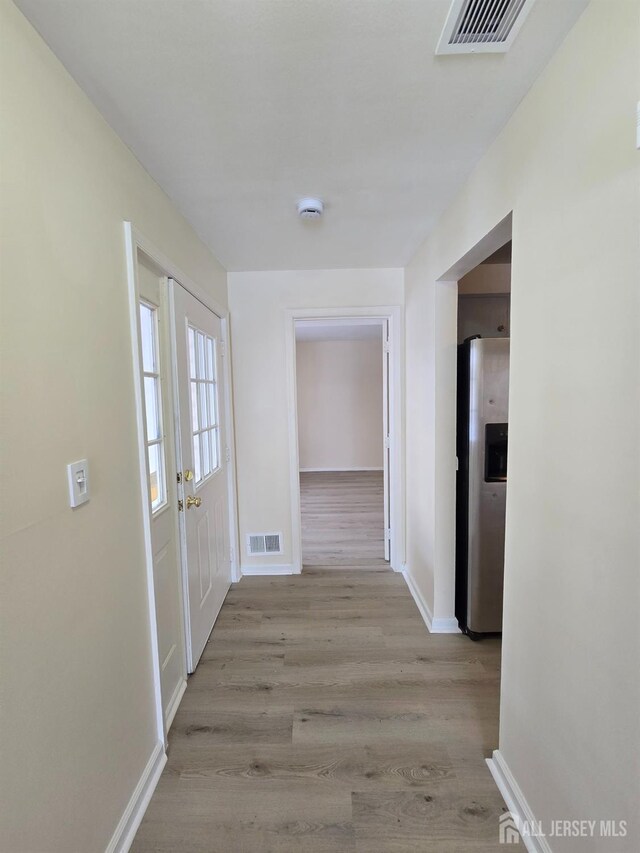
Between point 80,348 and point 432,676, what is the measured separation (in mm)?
2143

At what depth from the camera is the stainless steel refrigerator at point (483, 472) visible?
2.06m

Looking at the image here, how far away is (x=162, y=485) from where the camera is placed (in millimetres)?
1741

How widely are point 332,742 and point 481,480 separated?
4.75 feet

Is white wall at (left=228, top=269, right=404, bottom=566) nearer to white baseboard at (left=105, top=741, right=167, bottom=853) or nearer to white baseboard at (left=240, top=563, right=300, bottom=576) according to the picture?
white baseboard at (left=240, top=563, right=300, bottom=576)

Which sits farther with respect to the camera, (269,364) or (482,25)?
(269,364)

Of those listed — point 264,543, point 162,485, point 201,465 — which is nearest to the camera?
point 162,485

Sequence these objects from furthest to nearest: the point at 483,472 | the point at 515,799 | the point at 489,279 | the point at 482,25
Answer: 1. the point at 489,279
2. the point at 483,472
3. the point at 515,799
4. the point at 482,25

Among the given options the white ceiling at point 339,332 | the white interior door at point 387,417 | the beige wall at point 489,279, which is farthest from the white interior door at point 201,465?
the white ceiling at point 339,332

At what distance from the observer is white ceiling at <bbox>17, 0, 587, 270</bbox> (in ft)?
2.97

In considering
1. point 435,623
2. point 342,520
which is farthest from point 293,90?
point 342,520

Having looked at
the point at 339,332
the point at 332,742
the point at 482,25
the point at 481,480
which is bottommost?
the point at 332,742

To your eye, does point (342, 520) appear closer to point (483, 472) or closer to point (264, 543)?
point (264, 543)

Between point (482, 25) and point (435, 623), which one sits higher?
point (482, 25)

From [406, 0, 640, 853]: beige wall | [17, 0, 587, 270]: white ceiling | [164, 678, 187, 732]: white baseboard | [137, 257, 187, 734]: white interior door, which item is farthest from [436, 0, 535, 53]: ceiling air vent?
[164, 678, 187, 732]: white baseboard
